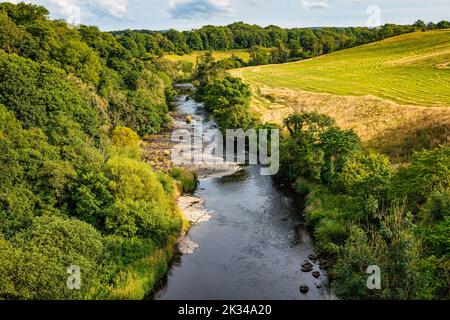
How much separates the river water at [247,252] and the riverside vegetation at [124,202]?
1711mm

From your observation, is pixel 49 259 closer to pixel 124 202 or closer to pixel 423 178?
pixel 124 202

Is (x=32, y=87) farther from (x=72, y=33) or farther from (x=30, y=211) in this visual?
(x=72, y=33)

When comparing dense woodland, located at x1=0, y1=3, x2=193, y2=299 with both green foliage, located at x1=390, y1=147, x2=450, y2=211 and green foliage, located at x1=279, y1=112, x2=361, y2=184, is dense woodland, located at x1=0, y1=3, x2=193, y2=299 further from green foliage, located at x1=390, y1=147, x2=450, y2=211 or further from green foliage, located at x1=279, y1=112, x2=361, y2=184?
green foliage, located at x1=390, y1=147, x2=450, y2=211

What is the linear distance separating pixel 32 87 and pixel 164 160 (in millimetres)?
19517

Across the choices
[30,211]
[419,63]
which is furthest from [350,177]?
[419,63]

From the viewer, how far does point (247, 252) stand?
3416cm

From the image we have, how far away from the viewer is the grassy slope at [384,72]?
271 feet

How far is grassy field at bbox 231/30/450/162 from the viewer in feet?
187

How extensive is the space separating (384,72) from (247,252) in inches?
3373

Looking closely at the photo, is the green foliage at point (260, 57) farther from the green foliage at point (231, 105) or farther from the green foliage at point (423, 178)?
the green foliage at point (423, 178)

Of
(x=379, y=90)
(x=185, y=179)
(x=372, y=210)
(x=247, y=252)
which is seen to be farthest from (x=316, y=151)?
(x=379, y=90)

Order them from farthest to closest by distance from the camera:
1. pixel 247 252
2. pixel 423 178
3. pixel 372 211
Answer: pixel 247 252, pixel 423 178, pixel 372 211
